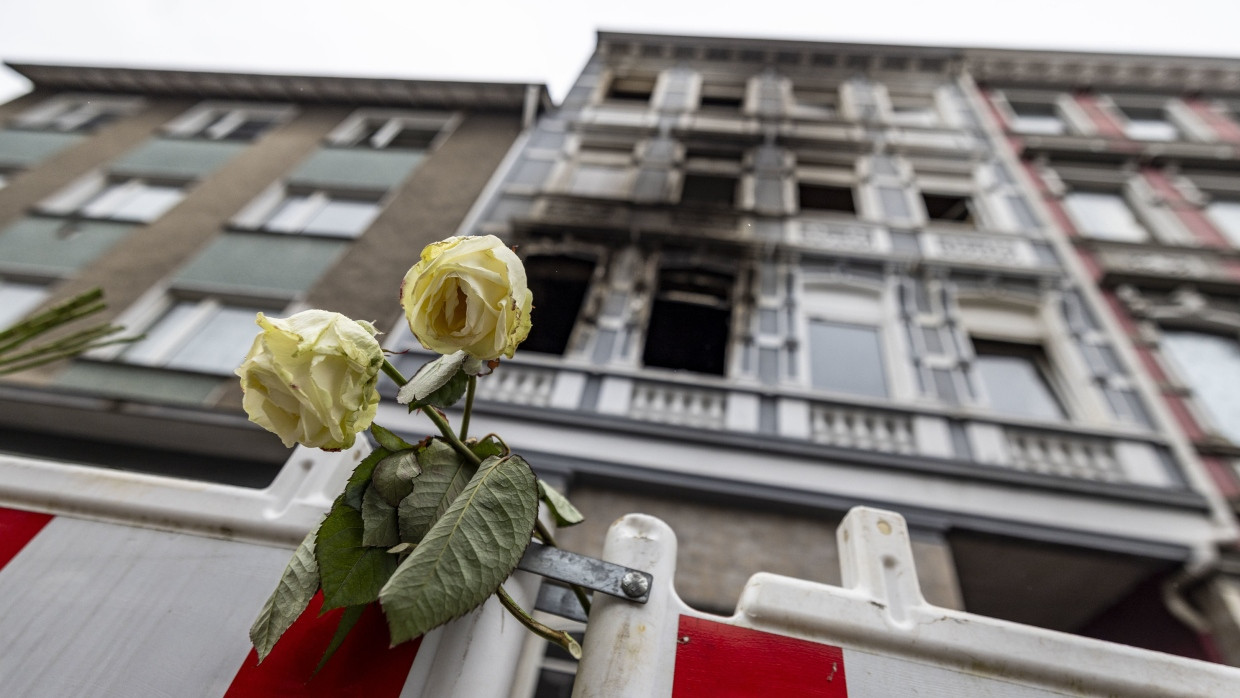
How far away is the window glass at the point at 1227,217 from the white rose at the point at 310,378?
33.5 ft

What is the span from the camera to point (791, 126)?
8.81 meters

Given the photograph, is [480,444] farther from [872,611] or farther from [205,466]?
[205,466]

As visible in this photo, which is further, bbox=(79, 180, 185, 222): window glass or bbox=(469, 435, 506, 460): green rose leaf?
bbox=(79, 180, 185, 222): window glass

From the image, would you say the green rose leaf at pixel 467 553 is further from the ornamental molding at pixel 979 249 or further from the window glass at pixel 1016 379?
the ornamental molding at pixel 979 249

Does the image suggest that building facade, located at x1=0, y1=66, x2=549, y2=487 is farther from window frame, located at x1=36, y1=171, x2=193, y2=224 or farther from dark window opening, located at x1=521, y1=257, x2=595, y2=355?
dark window opening, located at x1=521, y1=257, x2=595, y2=355

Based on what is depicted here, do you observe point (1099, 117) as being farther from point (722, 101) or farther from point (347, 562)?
point (347, 562)

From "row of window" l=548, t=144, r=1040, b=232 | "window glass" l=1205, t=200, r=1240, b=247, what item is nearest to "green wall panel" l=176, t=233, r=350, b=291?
"row of window" l=548, t=144, r=1040, b=232

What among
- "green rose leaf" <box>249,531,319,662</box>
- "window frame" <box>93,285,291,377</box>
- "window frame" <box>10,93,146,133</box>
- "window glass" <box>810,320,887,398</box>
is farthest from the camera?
"window frame" <box>10,93,146,133</box>

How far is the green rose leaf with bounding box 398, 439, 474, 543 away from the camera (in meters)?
0.89

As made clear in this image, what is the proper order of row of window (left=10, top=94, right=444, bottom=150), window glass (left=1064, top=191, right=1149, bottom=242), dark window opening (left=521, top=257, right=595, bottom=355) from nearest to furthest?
dark window opening (left=521, top=257, right=595, bottom=355), window glass (left=1064, top=191, right=1149, bottom=242), row of window (left=10, top=94, right=444, bottom=150)

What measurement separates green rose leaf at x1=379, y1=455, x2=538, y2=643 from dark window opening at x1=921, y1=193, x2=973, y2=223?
28.0 feet

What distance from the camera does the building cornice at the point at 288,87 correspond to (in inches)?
380

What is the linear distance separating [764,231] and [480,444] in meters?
6.54

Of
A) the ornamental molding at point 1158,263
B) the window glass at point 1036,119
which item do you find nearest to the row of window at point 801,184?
the ornamental molding at point 1158,263
